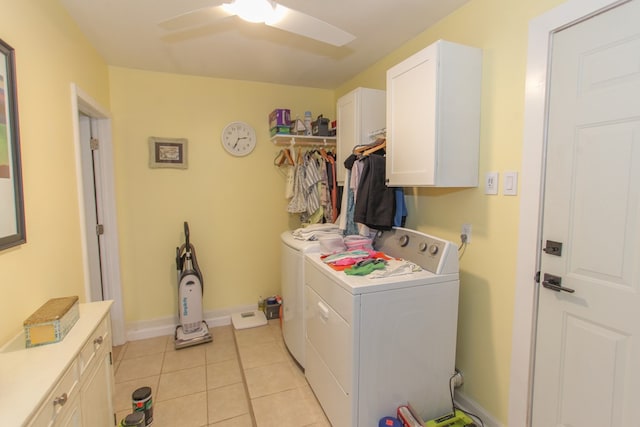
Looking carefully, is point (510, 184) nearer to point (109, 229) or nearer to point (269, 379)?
point (269, 379)

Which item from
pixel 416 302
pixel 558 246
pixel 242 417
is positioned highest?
pixel 558 246

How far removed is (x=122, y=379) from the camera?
2.37 m

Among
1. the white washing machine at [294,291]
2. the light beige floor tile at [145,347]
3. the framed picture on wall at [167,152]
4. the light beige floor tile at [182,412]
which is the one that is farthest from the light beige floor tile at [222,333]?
the framed picture on wall at [167,152]

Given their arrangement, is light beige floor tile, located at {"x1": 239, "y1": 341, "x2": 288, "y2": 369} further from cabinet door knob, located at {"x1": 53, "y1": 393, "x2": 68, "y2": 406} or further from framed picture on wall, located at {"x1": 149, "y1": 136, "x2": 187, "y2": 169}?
framed picture on wall, located at {"x1": 149, "y1": 136, "x2": 187, "y2": 169}

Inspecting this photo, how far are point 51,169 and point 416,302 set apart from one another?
2.02 metres

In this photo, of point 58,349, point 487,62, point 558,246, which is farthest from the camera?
point 487,62

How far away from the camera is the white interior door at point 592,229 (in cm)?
122

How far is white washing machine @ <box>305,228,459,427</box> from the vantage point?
157cm

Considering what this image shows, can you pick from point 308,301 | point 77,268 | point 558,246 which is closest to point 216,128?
point 77,268

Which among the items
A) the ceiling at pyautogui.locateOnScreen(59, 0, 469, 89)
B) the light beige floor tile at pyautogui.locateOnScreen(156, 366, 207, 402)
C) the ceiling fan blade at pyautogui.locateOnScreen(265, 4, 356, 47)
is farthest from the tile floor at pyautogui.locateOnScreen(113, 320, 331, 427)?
the ceiling at pyautogui.locateOnScreen(59, 0, 469, 89)

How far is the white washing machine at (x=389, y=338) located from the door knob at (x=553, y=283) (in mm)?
399

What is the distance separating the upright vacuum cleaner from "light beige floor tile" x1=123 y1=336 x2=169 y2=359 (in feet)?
0.52

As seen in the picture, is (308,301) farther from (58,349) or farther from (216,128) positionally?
(216,128)

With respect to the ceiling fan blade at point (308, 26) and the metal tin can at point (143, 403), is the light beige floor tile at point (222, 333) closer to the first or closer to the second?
the metal tin can at point (143, 403)
